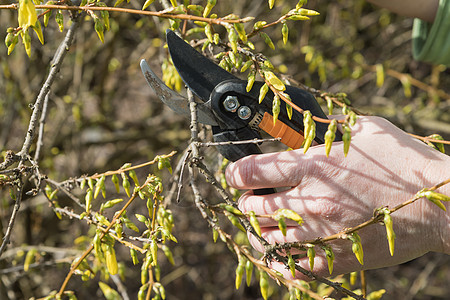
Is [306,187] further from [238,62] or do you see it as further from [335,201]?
[238,62]

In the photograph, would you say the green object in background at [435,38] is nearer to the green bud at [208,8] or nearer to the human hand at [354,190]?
the human hand at [354,190]

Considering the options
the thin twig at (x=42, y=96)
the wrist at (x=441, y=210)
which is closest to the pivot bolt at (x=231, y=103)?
the thin twig at (x=42, y=96)

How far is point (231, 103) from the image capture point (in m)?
1.63

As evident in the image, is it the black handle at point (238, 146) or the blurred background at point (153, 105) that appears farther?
the blurred background at point (153, 105)

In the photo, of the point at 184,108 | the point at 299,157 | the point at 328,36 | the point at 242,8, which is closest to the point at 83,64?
the point at 242,8

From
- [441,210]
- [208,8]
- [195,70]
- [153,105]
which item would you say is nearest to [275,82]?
[208,8]

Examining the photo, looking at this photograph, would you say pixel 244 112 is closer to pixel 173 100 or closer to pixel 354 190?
pixel 173 100

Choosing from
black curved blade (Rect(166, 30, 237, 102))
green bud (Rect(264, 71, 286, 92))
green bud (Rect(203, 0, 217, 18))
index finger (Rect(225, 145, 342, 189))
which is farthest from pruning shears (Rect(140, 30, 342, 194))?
green bud (Rect(264, 71, 286, 92))

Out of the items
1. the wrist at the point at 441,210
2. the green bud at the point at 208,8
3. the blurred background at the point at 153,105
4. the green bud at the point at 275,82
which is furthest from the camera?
the blurred background at the point at 153,105

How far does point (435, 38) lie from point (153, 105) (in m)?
2.79

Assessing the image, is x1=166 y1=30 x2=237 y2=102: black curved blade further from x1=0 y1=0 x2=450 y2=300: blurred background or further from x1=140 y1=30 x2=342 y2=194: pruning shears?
x1=0 y1=0 x2=450 y2=300: blurred background

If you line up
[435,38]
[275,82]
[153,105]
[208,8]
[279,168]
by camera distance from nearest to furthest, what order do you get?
[275,82], [208,8], [279,168], [435,38], [153,105]

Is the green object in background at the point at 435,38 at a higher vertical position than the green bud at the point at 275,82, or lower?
higher

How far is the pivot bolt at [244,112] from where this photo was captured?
163 cm
